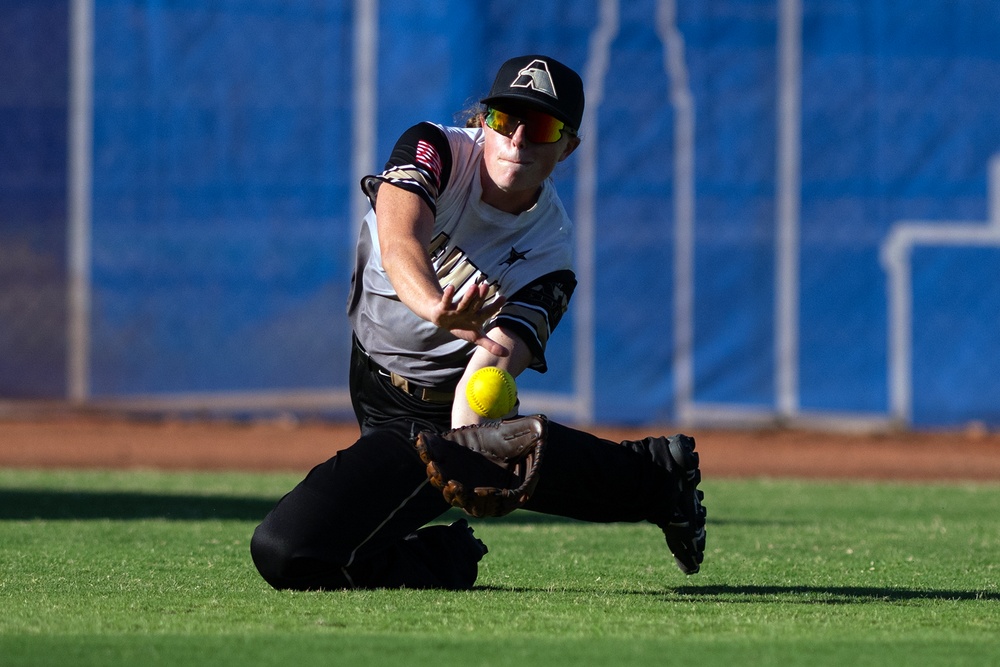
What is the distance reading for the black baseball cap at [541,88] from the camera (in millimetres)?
3748

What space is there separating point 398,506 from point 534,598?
45cm

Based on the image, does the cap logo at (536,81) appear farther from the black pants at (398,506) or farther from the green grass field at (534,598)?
the green grass field at (534,598)

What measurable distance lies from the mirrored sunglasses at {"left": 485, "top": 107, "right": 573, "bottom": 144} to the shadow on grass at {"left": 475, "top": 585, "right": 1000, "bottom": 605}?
4.10ft

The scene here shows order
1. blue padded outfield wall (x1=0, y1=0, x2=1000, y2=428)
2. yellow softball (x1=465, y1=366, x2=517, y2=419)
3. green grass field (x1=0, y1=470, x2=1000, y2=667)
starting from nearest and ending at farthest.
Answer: green grass field (x1=0, y1=470, x2=1000, y2=667) < yellow softball (x1=465, y1=366, x2=517, y2=419) < blue padded outfield wall (x1=0, y1=0, x2=1000, y2=428)

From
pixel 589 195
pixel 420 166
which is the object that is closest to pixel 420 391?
pixel 420 166

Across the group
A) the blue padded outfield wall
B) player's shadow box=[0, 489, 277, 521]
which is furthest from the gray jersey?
the blue padded outfield wall

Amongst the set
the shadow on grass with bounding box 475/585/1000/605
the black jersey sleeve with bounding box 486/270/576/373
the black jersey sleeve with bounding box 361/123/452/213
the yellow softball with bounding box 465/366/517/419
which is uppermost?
the black jersey sleeve with bounding box 361/123/452/213

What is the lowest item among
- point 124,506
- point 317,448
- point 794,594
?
point 317,448

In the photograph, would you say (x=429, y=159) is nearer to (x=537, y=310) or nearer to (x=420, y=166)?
(x=420, y=166)

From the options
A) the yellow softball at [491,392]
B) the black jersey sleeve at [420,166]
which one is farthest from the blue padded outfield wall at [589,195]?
the yellow softball at [491,392]

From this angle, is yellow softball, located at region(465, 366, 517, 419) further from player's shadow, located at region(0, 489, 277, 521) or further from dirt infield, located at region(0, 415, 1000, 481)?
dirt infield, located at region(0, 415, 1000, 481)

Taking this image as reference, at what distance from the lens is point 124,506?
6215 mm

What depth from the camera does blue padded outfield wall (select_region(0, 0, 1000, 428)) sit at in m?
11.4

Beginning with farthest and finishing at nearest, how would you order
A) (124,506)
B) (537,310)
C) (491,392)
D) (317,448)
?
(317,448) → (124,506) → (537,310) → (491,392)
